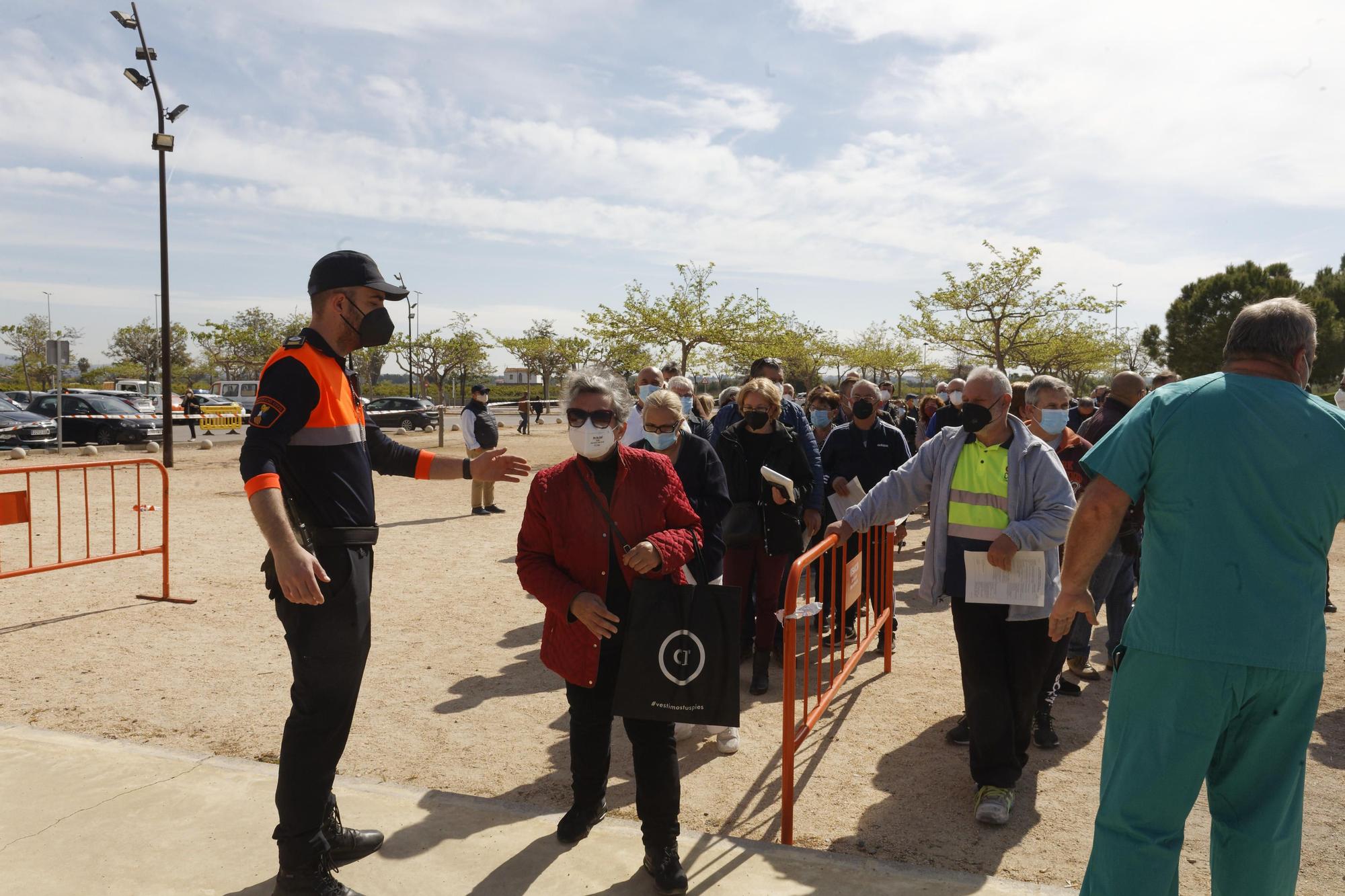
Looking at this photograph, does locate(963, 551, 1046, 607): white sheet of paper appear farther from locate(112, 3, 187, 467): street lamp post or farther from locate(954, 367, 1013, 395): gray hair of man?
locate(112, 3, 187, 467): street lamp post

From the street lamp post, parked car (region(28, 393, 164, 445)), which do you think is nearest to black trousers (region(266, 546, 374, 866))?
the street lamp post

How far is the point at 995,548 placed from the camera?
378cm

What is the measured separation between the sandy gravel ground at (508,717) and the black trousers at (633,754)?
21.6 inches

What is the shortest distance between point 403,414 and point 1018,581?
1341 inches

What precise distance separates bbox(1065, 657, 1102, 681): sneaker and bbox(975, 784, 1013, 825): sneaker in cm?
222

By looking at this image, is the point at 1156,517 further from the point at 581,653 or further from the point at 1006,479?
the point at 581,653

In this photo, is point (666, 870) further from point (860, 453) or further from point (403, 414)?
point (403, 414)

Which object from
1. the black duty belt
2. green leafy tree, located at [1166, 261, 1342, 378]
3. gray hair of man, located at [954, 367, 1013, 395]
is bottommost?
the black duty belt

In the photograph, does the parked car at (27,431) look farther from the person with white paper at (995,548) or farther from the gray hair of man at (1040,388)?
the person with white paper at (995,548)

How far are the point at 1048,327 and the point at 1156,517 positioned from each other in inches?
1673

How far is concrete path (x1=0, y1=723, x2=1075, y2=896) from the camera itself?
3.10 meters

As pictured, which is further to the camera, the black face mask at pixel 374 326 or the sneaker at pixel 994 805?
the sneaker at pixel 994 805

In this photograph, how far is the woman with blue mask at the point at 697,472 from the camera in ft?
15.1

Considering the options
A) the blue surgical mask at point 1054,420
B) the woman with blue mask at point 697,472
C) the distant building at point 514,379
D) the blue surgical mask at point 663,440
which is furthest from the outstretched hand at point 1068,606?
the distant building at point 514,379
